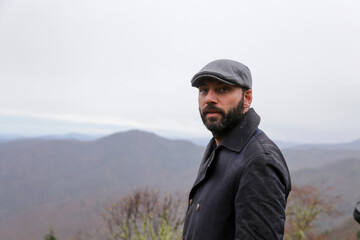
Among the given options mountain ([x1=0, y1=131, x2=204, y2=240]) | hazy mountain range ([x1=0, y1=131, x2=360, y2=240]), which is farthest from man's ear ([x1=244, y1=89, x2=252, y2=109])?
mountain ([x1=0, y1=131, x2=204, y2=240])

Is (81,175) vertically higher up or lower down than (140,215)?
lower down

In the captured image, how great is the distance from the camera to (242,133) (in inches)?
63.6

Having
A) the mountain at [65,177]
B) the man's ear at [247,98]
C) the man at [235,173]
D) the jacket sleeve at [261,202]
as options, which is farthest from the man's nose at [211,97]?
the mountain at [65,177]

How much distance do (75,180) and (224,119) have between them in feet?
593

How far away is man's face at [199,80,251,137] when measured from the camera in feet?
5.31

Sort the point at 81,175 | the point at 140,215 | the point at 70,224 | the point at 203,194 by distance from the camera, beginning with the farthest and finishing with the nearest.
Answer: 1. the point at 81,175
2. the point at 70,224
3. the point at 140,215
4. the point at 203,194

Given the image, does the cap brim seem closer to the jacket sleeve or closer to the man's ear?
the man's ear

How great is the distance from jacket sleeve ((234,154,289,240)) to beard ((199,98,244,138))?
31cm

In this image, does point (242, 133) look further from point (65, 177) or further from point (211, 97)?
point (65, 177)

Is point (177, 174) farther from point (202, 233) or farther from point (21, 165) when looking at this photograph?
point (202, 233)

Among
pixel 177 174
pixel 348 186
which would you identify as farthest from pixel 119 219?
pixel 177 174

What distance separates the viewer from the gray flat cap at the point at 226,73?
5.13ft

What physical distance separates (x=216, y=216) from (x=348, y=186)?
12389cm

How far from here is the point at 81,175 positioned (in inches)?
6895
